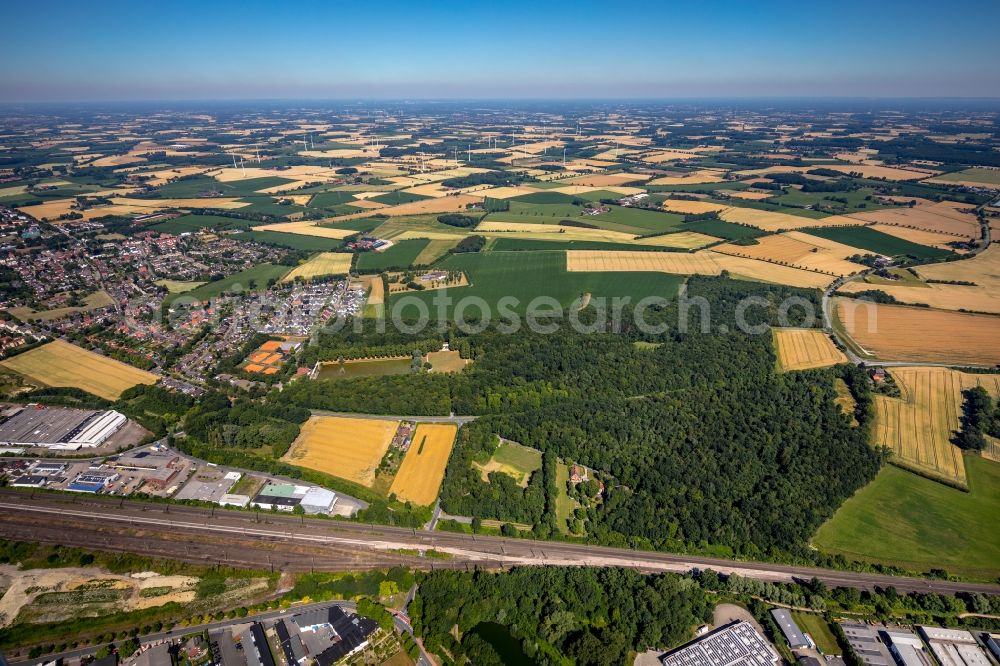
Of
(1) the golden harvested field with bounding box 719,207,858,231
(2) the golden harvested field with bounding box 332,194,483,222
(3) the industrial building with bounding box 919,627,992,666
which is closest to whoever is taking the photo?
(3) the industrial building with bounding box 919,627,992,666

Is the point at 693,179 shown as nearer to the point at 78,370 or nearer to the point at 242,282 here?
the point at 242,282

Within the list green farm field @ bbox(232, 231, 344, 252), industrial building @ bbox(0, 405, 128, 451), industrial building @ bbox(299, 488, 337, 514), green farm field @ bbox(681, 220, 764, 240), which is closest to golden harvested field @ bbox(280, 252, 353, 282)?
green farm field @ bbox(232, 231, 344, 252)

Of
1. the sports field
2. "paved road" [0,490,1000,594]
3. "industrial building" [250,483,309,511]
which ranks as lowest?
"paved road" [0,490,1000,594]

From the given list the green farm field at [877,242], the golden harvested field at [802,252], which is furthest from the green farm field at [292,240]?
→ the green farm field at [877,242]

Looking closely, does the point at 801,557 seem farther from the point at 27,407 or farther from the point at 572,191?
the point at 572,191

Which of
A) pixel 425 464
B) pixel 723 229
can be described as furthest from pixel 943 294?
pixel 425 464

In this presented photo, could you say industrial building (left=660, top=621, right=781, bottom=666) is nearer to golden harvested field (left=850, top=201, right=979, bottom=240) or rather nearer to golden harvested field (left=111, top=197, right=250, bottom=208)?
golden harvested field (left=850, top=201, right=979, bottom=240)
